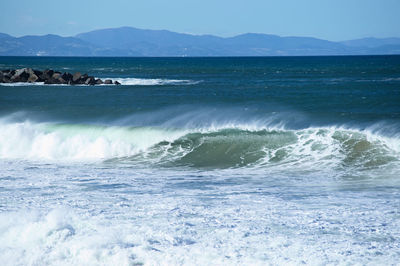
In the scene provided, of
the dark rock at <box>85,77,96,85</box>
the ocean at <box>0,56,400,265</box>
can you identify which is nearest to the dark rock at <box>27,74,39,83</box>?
the dark rock at <box>85,77,96,85</box>

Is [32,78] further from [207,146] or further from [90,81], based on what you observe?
[207,146]

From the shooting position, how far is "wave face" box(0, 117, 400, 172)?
14625mm

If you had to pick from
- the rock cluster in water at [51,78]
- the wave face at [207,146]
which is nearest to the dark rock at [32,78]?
the rock cluster in water at [51,78]

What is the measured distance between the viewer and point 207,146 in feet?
55.1

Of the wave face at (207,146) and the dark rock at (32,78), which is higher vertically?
the dark rock at (32,78)

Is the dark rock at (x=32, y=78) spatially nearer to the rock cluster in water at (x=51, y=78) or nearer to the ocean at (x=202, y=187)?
the rock cluster in water at (x=51, y=78)

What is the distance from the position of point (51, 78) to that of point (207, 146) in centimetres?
3556

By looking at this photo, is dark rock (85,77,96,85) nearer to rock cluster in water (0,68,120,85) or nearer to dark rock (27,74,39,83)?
rock cluster in water (0,68,120,85)

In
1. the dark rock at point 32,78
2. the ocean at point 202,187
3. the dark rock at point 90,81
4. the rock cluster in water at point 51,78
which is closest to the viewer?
the ocean at point 202,187

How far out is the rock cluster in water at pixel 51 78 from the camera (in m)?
48.0

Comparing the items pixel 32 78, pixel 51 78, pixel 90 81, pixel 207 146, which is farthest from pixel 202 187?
pixel 32 78

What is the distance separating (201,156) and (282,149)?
8.02ft

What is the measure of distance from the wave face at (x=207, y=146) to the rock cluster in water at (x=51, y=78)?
1124 inches

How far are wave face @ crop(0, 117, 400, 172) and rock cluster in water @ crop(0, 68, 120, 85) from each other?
28541mm
